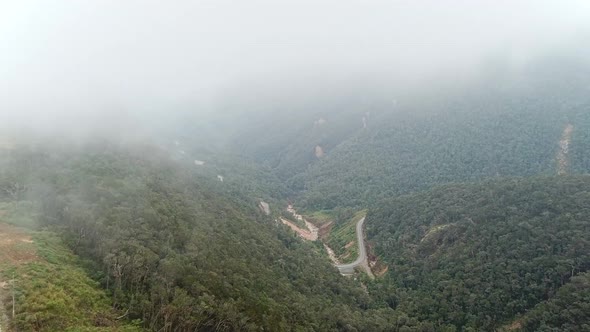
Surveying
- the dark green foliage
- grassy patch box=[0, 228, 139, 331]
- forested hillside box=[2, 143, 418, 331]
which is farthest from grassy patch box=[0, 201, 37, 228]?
the dark green foliage

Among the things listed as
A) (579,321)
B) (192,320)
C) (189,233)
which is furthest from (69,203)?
(579,321)

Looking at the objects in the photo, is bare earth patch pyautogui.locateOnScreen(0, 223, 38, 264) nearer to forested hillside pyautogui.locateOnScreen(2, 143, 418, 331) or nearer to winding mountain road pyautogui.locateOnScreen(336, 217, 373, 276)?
forested hillside pyautogui.locateOnScreen(2, 143, 418, 331)

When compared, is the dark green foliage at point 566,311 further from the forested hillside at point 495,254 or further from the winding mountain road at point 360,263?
the winding mountain road at point 360,263

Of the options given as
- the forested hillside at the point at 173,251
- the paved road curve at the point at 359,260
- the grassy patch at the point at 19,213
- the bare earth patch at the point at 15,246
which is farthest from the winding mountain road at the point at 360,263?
the bare earth patch at the point at 15,246

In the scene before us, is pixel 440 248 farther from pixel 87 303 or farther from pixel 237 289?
pixel 87 303

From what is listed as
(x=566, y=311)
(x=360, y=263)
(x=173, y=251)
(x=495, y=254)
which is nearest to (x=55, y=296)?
(x=173, y=251)

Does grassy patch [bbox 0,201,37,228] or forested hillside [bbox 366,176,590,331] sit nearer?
grassy patch [bbox 0,201,37,228]

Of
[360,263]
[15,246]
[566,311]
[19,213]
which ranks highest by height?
[19,213]

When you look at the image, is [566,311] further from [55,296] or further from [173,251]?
[55,296]
